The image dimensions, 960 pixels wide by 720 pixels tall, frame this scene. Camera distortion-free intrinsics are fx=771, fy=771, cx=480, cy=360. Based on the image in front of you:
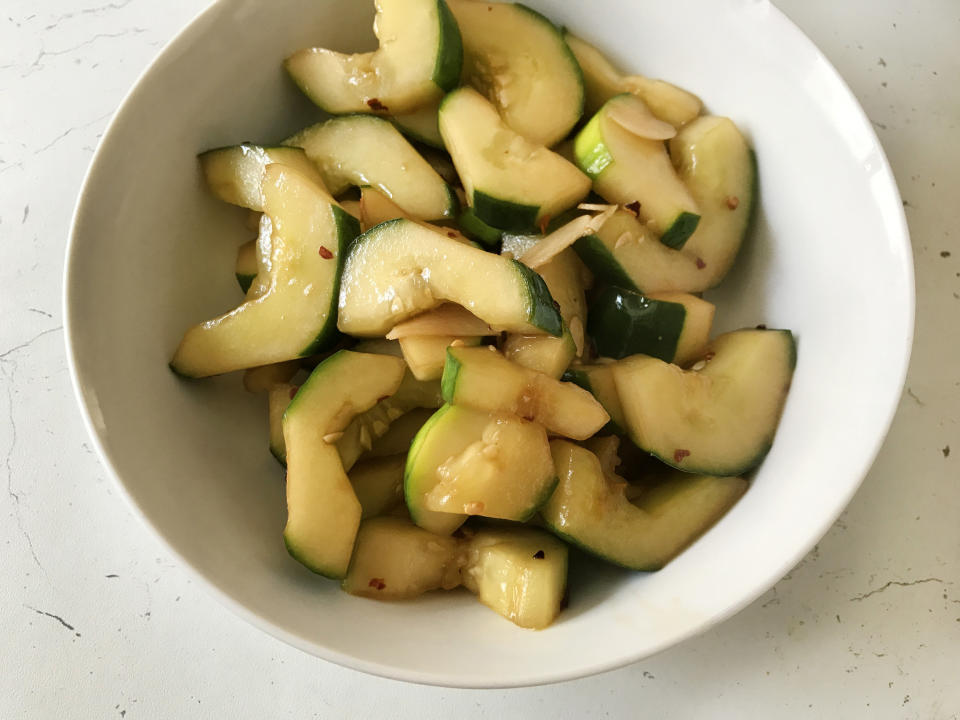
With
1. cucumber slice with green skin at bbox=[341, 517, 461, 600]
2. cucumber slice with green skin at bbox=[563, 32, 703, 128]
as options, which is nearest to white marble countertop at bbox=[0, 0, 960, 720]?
cucumber slice with green skin at bbox=[341, 517, 461, 600]

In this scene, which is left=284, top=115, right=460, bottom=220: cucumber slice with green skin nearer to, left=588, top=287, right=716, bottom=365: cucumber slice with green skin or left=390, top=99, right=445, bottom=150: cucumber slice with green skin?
left=390, top=99, right=445, bottom=150: cucumber slice with green skin

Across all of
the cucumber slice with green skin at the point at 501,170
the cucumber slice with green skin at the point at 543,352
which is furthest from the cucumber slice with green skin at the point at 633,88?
the cucumber slice with green skin at the point at 543,352

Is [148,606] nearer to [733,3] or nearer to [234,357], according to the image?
[234,357]

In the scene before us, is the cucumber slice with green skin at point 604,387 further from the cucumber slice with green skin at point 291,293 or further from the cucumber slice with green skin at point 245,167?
the cucumber slice with green skin at point 245,167

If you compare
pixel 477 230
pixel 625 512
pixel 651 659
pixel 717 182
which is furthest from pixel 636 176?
pixel 651 659

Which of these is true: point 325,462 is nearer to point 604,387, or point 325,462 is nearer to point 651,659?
point 604,387

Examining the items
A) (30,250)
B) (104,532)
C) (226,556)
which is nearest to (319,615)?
(226,556)
